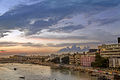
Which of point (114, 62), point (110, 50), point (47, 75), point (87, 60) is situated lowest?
point (47, 75)

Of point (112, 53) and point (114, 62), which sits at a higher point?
point (112, 53)

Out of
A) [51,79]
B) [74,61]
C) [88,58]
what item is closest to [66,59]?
[74,61]

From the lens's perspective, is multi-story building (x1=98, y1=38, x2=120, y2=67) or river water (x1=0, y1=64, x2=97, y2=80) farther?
multi-story building (x1=98, y1=38, x2=120, y2=67)

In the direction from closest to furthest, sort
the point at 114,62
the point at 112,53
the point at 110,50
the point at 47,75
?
the point at 47,75
the point at 114,62
the point at 112,53
the point at 110,50

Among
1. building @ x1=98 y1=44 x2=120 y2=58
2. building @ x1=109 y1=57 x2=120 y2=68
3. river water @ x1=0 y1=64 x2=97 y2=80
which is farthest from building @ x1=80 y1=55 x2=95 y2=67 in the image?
building @ x1=109 y1=57 x2=120 y2=68

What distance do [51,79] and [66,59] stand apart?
93.6m

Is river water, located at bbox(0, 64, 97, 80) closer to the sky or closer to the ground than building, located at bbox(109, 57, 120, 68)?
closer to the ground

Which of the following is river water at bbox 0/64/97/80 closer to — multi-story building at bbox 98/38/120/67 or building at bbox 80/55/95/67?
multi-story building at bbox 98/38/120/67

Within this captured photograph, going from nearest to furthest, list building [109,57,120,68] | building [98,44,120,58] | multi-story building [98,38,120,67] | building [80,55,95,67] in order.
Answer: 1. building [109,57,120,68]
2. multi-story building [98,38,120,67]
3. building [98,44,120,58]
4. building [80,55,95,67]

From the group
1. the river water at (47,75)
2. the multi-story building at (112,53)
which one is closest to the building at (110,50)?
the multi-story building at (112,53)

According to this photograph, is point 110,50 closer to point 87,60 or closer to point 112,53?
point 112,53

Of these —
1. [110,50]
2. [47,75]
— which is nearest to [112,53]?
[110,50]

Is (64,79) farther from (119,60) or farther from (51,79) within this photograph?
(119,60)

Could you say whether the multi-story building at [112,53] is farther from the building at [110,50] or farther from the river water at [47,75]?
the river water at [47,75]
